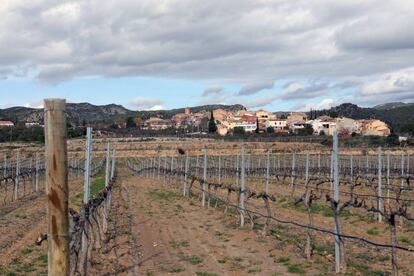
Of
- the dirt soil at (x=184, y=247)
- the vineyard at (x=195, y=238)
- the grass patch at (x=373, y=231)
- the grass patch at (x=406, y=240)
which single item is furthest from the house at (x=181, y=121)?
the grass patch at (x=406, y=240)

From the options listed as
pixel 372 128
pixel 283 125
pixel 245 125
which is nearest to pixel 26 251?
pixel 372 128

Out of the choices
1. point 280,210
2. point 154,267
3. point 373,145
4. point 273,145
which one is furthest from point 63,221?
→ point 273,145

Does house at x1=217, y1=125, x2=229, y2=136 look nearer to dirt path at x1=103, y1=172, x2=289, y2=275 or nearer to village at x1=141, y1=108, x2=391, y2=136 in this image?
village at x1=141, y1=108, x2=391, y2=136

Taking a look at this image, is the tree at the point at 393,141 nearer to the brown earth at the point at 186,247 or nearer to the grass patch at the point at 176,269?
the brown earth at the point at 186,247

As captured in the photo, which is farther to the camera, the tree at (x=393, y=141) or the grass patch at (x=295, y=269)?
the tree at (x=393, y=141)

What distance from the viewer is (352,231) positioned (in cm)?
1428

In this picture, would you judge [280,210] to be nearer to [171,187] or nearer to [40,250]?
→ [40,250]

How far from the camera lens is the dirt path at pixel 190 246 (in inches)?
393

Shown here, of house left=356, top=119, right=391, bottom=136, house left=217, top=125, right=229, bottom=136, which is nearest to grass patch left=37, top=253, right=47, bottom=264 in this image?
house left=356, top=119, right=391, bottom=136

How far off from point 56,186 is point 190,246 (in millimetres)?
8305

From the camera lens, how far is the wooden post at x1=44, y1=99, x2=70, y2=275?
164 inches

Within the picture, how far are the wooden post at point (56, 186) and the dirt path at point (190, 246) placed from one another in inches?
220

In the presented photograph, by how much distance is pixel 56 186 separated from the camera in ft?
13.8

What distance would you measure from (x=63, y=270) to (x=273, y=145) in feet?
247
